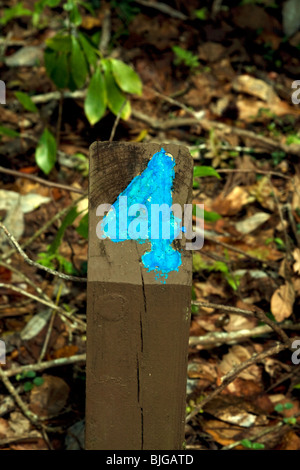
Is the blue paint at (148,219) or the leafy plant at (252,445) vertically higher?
the blue paint at (148,219)

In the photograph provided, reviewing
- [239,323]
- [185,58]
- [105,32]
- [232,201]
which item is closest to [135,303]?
[239,323]

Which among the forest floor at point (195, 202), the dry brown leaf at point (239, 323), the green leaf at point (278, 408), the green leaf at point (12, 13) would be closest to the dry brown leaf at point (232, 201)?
the forest floor at point (195, 202)

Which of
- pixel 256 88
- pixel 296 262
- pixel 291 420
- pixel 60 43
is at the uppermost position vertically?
pixel 256 88

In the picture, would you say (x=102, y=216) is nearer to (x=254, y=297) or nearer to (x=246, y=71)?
(x=254, y=297)

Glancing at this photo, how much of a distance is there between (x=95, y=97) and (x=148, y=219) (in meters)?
1.73

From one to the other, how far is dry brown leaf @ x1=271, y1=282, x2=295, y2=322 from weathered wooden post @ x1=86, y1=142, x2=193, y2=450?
1116mm

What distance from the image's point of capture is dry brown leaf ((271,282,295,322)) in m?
2.25

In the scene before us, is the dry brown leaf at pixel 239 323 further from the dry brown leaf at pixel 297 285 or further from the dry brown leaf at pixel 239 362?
the dry brown leaf at pixel 297 285

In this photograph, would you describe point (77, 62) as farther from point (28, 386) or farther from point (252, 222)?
point (28, 386)

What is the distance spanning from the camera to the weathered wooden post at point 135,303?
1230 millimetres

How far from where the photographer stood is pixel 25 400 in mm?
2201

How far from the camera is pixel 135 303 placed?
1.23m

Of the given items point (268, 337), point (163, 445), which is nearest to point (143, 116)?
point (268, 337)

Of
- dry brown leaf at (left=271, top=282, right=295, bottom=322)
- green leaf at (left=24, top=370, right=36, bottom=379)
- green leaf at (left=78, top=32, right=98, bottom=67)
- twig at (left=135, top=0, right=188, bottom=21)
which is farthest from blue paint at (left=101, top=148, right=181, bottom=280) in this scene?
twig at (left=135, top=0, right=188, bottom=21)
